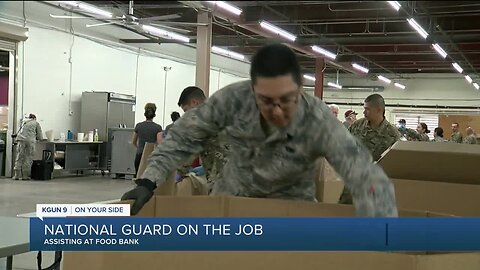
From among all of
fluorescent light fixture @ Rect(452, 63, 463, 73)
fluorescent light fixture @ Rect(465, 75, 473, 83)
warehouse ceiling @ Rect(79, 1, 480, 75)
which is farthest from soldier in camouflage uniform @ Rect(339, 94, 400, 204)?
fluorescent light fixture @ Rect(465, 75, 473, 83)

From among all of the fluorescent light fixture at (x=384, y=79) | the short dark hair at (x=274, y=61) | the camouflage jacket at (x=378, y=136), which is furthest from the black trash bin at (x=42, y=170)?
the fluorescent light fixture at (x=384, y=79)

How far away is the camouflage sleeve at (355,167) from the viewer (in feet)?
2.22

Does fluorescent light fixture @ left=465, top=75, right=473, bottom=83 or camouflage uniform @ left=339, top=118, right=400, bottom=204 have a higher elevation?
fluorescent light fixture @ left=465, top=75, right=473, bottom=83

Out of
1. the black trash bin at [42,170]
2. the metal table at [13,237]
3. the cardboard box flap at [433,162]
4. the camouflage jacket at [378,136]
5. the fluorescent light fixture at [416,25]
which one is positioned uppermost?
the fluorescent light fixture at [416,25]

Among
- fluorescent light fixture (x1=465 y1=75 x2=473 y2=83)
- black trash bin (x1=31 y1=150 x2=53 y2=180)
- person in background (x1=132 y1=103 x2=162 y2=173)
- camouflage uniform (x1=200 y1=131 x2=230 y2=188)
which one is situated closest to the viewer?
camouflage uniform (x1=200 y1=131 x2=230 y2=188)

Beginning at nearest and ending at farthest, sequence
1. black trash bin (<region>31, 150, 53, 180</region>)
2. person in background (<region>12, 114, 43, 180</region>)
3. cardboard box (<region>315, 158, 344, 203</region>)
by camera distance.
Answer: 1. cardboard box (<region>315, 158, 344, 203</region>)
2. black trash bin (<region>31, 150, 53, 180</region>)
3. person in background (<region>12, 114, 43, 180</region>)

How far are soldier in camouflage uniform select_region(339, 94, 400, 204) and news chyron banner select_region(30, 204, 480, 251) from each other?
89.7 inches

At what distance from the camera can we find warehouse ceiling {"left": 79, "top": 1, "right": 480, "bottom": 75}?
2.53m

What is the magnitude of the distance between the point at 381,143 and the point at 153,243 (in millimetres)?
2411

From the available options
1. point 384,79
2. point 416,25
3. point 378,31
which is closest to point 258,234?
point 416,25

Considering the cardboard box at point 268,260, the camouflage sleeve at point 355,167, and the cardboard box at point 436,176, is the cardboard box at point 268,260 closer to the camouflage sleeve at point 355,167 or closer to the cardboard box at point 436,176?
the camouflage sleeve at point 355,167

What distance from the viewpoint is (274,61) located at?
0.74 m

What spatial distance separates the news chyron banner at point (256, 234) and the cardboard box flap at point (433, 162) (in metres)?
0.52

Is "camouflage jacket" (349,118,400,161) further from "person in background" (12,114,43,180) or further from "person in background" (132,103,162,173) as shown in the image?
"person in background" (12,114,43,180)
